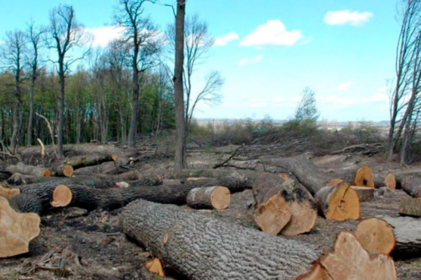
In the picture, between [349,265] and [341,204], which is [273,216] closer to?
[341,204]

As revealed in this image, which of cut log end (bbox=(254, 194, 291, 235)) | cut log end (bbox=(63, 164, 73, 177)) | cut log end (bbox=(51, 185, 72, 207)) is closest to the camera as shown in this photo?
cut log end (bbox=(254, 194, 291, 235))

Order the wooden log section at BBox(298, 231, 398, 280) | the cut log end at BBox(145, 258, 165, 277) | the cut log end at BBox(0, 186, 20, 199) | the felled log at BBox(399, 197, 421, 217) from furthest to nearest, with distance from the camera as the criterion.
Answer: the cut log end at BBox(0, 186, 20, 199) < the felled log at BBox(399, 197, 421, 217) < the cut log end at BBox(145, 258, 165, 277) < the wooden log section at BBox(298, 231, 398, 280)

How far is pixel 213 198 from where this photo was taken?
8531 mm

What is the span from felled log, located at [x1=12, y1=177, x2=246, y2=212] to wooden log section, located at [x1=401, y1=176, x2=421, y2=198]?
506 centimetres

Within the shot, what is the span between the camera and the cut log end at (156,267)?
16.7 ft

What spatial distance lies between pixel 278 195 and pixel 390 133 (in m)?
12.1

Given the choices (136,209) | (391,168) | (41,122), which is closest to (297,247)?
(136,209)

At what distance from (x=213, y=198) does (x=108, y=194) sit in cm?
214

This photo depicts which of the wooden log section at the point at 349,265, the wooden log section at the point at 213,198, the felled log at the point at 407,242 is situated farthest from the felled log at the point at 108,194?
the wooden log section at the point at 349,265

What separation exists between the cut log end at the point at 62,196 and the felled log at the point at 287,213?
3750mm

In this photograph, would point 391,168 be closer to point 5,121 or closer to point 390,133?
point 390,133

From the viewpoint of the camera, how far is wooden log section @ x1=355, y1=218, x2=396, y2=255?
16.8 ft

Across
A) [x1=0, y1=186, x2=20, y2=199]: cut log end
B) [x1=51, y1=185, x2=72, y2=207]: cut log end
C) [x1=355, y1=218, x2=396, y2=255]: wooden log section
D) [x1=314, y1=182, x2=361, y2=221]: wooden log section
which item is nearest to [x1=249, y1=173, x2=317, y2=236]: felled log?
[x1=314, y1=182, x2=361, y2=221]: wooden log section

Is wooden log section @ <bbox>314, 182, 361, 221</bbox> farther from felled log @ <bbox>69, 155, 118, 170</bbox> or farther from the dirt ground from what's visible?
felled log @ <bbox>69, 155, 118, 170</bbox>
